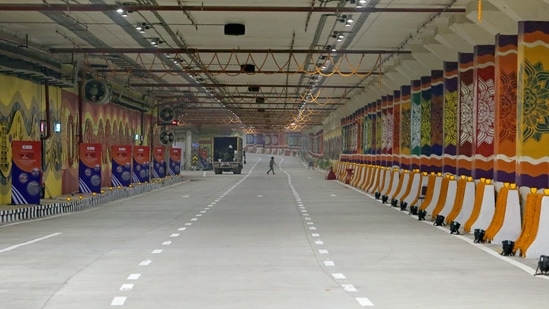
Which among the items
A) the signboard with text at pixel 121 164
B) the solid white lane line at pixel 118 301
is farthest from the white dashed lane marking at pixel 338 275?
the signboard with text at pixel 121 164

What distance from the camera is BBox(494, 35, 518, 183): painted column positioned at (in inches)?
851

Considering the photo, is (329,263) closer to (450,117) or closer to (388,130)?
(450,117)

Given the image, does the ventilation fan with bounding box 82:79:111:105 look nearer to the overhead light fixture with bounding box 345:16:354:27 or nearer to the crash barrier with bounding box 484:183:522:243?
the overhead light fixture with bounding box 345:16:354:27

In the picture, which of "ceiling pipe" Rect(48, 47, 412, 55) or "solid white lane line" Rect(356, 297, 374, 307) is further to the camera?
"ceiling pipe" Rect(48, 47, 412, 55)

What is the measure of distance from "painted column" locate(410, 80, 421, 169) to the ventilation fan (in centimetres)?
1235

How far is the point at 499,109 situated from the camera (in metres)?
22.0

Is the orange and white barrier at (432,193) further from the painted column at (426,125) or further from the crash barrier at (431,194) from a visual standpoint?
the painted column at (426,125)

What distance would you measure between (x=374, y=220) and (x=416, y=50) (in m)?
8.48

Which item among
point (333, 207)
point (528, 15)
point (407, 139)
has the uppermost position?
point (528, 15)

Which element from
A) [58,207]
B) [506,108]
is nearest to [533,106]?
[506,108]

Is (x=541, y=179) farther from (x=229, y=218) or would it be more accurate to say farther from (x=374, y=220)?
(x=229, y=218)

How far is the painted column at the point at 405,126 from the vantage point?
40.3m

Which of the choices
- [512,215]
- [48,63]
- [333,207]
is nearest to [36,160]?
[48,63]

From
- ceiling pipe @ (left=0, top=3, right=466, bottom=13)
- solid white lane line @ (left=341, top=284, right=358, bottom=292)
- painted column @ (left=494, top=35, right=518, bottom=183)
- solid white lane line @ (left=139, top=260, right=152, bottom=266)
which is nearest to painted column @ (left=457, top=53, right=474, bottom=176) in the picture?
ceiling pipe @ (left=0, top=3, right=466, bottom=13)
